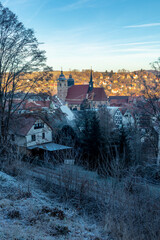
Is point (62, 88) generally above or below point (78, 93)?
above

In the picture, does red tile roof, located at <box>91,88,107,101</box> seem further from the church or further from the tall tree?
the tall tree

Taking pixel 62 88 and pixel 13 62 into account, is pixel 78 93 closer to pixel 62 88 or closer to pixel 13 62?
pixel 62 88

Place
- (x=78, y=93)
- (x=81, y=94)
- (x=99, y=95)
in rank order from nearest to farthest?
(x=99, y=95) → (x=81, y=94) → (x=78, y=93)

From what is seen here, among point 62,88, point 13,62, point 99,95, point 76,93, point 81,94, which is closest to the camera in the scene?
point 13,62

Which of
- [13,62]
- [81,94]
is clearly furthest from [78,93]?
[13,62]

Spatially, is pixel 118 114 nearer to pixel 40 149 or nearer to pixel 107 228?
pixel 40 149

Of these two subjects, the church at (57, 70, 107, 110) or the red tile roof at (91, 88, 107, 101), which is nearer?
the church at (57, 70, 107, 110)

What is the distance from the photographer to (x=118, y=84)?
158 metres

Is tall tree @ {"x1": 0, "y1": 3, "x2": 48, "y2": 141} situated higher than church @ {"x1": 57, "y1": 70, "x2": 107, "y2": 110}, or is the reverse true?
church @ {"x1": 57, "y1": 70, "x2": 107, "y2": 110}

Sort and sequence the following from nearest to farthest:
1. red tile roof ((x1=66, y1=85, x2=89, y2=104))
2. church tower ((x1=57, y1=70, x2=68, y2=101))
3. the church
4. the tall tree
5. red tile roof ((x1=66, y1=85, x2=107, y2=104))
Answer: the tall tree < the church < red tile roof ((x1=66, y1=85, x2=107, y2=104)) < red tile roof ((x1=66, y1=85, x2=89, y2=104)) < church tower ((x1=57, y1=70, x2=68, y2=101))

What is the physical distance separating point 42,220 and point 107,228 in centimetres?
139

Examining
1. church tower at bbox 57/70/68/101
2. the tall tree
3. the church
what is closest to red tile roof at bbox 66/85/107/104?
the church

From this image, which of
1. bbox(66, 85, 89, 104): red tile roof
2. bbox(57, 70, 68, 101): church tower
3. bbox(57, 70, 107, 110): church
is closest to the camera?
bbox(57, 70, 107, 110): church

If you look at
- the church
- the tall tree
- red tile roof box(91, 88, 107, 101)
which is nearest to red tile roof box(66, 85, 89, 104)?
the church
